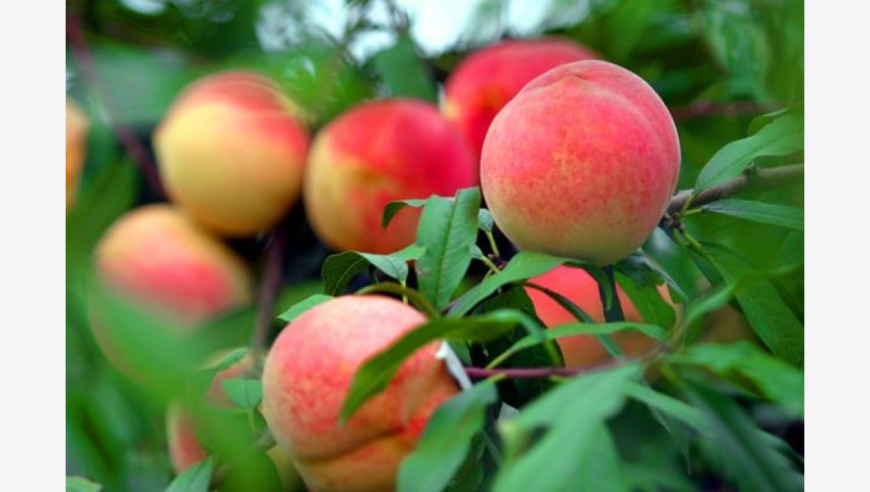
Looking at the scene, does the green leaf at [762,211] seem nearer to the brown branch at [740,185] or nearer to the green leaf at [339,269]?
the brown branch at [740,185]

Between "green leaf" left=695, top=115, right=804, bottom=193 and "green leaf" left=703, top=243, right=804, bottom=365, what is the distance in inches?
1.5

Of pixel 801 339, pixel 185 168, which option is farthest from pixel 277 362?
pixel 185 168

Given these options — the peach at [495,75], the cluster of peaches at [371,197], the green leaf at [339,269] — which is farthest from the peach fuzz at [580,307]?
the peach at [495,75]

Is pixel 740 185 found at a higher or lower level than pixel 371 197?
higher

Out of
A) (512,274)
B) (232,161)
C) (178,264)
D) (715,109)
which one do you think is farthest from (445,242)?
(715,109)

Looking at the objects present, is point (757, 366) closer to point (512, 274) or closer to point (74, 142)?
point (512, 274)

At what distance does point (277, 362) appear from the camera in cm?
40

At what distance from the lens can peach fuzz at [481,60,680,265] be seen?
0.46 meters

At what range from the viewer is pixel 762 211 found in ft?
1.69

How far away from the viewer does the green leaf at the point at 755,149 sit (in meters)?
0.49

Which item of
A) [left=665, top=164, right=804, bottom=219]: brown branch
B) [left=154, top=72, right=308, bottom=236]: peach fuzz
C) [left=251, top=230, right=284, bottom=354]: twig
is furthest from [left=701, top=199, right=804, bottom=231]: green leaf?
[left=154, top=72, right=308, bottom=236]: peach fuzz

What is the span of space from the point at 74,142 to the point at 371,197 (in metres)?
0.32

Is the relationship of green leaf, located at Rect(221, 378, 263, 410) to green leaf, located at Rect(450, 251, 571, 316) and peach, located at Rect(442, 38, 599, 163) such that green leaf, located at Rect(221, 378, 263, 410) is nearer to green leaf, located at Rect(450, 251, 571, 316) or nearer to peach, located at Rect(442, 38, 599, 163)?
green leaf, located at Rect(450, 251, 571, 316)

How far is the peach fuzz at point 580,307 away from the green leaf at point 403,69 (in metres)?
0.18
